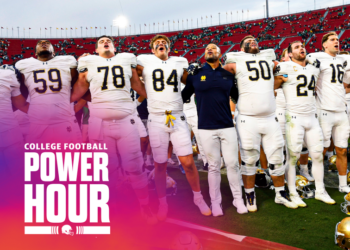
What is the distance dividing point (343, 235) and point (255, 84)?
83.8 inches

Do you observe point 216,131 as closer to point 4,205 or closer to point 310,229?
Result: point 310,229

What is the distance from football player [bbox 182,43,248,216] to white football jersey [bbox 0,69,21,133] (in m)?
2.47

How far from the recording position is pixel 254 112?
12.5ft

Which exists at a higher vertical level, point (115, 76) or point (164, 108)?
point (115, 76)

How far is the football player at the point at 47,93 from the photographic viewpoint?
12.1 feet

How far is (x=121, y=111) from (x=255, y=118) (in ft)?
6.29

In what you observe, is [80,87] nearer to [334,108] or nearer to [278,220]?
[278,220]

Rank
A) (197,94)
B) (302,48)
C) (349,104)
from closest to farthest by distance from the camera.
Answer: (197,94)
(302,48)
(349,104)

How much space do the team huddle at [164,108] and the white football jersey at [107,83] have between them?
0.01 m

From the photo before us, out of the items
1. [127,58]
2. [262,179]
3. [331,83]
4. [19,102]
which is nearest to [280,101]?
[331,83]

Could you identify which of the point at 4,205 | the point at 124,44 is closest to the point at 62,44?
the point at 124,44

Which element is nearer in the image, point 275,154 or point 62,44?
point 275,154

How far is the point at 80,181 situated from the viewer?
3.93 m

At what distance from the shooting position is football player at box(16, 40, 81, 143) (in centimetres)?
368
